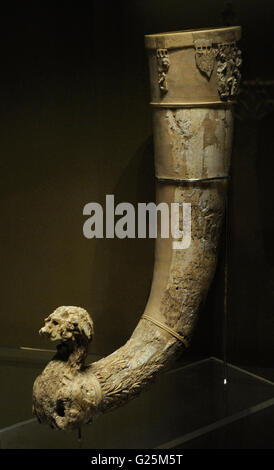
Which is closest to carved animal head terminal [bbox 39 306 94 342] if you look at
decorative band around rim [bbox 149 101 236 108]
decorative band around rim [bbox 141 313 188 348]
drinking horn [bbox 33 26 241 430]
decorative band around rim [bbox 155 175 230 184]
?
drinking horn [bbox 33 26 241 430]

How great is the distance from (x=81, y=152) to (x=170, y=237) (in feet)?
1.91

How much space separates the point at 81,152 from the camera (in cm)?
345

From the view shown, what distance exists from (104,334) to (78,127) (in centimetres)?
96

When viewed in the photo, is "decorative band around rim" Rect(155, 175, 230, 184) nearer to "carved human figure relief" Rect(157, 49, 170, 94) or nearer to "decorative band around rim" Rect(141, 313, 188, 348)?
"carved human figure relief" Rect(157, 49, 170, 94)

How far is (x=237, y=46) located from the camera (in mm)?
3143

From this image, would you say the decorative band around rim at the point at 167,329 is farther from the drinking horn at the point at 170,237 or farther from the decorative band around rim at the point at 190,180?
the decorative band around rim at the point at 190,180

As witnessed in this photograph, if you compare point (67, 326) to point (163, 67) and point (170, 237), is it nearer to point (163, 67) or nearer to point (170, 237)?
point (170, 237)

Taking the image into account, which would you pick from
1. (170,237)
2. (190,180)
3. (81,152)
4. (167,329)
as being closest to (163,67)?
(190,180)

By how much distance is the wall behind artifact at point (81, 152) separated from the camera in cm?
327

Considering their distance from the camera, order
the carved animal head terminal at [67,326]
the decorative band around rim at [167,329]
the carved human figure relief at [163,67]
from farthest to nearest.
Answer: the decorative band around rim at [167,329] < the carved human figure relief at [163,67] < the carved animal head terminal at [67,326]

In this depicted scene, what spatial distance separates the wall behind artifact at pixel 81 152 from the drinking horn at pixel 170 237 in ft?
0.71

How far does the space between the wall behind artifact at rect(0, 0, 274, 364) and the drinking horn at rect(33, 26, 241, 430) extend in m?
0.22

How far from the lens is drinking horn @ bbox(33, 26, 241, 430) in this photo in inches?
113

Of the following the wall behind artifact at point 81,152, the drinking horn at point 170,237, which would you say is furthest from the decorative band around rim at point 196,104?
the wall behind artifact at point 81,152
